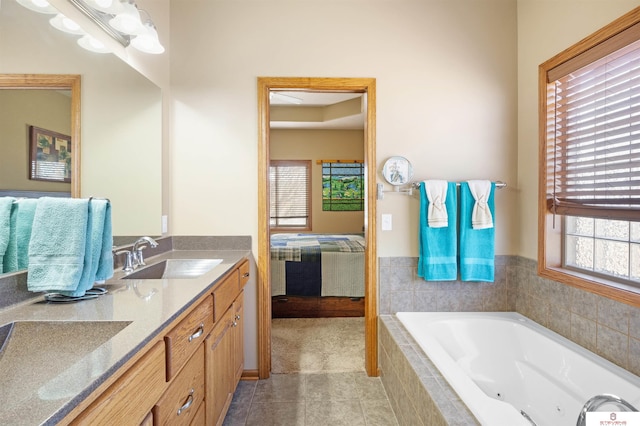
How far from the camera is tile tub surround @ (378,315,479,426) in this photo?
4.14ft

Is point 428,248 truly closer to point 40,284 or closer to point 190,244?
point 190,244

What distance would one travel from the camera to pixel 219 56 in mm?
2336

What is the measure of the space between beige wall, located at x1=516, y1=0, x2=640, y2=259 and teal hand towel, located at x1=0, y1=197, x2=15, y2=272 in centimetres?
281

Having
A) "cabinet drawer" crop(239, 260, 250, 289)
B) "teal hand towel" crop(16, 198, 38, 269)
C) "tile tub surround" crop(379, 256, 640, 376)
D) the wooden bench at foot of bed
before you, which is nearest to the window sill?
"tile tub surround" crop(379, 256, 640, 376)

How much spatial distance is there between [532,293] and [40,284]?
2.71m

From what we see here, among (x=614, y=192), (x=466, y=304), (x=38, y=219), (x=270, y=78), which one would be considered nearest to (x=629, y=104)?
(x=614, y=192)

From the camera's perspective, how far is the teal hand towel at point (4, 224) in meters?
1.12

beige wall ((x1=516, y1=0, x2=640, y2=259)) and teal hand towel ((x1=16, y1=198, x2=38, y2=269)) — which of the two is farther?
beige wall ((x1=516, y1=0, x2=640, y2=259))

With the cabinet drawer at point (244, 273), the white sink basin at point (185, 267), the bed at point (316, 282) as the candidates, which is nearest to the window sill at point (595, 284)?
the bed at point (316, 282)

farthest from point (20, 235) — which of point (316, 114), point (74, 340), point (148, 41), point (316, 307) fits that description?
point (316, 114)

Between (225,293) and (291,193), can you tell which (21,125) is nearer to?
(225,293)

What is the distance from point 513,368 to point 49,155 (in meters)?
2.68

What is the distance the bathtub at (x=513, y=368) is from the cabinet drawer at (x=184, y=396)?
43.0 inches

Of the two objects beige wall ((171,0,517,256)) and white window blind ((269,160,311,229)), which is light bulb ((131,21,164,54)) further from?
white window blind ((269,160,311,229))
